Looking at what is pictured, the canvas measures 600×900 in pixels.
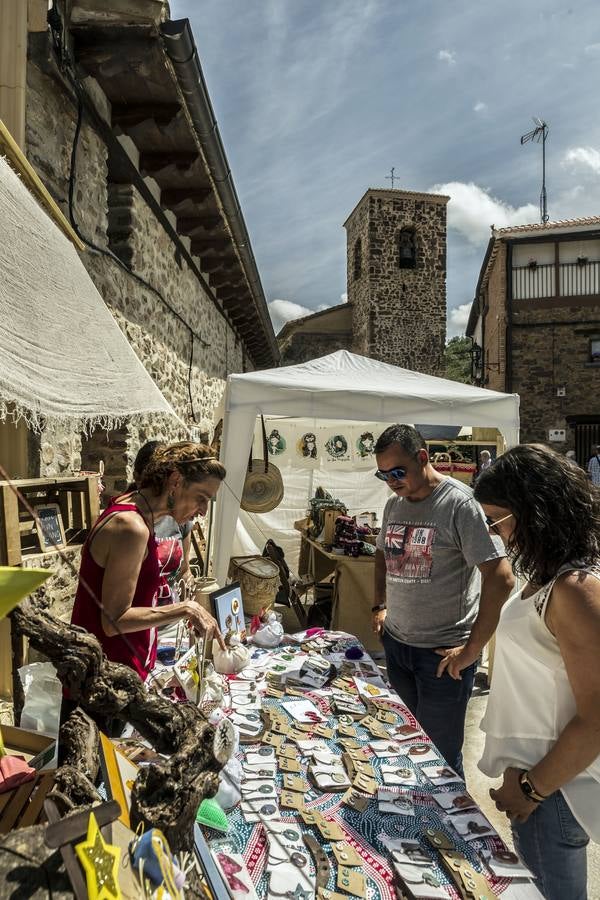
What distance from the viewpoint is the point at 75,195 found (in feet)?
11.9

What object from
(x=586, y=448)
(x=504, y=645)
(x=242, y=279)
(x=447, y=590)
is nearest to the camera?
(x=504, y=645)

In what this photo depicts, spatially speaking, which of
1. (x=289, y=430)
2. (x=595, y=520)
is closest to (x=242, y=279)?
(x=289, y=430)

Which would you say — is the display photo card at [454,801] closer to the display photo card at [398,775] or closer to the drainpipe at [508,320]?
the display photo card at [398,775]

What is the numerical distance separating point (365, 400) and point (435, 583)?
89.8 inches

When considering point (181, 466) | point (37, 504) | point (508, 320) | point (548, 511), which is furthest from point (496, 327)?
point (548, 511)

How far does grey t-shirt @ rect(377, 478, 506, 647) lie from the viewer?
234cm

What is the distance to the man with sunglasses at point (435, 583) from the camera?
227 centimetres

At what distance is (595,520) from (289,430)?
720 centimetres

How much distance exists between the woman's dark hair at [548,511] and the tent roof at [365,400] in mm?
2902

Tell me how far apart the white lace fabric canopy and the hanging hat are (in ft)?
15.7

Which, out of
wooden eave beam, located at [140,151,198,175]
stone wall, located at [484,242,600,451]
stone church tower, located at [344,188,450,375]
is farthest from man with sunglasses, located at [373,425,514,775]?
stone church tower, located at [344,188,450,375]

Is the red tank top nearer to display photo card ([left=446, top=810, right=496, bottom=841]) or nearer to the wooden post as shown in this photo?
display photo card ([left=446, top=810, right=496, bottom=841])

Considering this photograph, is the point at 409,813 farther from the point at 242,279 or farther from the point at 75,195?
the point at 242,279

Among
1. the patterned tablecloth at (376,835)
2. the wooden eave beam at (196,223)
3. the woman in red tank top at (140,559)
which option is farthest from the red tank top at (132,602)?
the wooden eave beam at (196,223)
